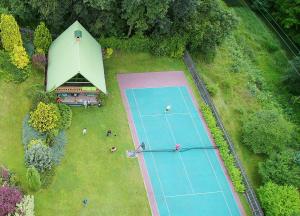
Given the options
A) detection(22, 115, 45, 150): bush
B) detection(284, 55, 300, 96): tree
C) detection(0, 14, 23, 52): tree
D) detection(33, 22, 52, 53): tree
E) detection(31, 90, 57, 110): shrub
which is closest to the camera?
detection(22, 115, 45, 150): bush

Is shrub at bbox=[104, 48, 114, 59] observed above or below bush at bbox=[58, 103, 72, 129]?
above

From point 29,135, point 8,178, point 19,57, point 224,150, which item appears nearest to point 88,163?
point 29,135

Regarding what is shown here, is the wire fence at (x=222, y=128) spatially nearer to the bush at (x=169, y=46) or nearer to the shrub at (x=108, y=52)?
the bush at (x=169, y=46)

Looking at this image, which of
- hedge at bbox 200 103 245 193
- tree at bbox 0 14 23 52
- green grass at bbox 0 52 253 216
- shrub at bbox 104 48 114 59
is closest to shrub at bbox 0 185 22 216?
green grass at bbox 0 52 253 216

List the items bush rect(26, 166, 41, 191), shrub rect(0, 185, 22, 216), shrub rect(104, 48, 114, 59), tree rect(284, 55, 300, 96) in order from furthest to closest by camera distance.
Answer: tree rect(284, 55, 300, 96)
shrub rect(104, 48, 114, 59)
bush rect(26, 166, 41, 191)
shrub rect(0, 185, 22, 216)

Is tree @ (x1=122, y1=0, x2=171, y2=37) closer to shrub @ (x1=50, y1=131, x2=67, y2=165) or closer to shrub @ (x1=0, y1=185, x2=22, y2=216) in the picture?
shrub @ (x1=50, y1=131, x2=67, y2=165)

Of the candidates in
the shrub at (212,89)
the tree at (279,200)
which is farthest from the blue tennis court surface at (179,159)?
the tree at (279,200)

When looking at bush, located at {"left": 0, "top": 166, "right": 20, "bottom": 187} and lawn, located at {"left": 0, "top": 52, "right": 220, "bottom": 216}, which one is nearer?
bush, located at {"left": 0, "top": 166, "right": 20, "bottom": 187}

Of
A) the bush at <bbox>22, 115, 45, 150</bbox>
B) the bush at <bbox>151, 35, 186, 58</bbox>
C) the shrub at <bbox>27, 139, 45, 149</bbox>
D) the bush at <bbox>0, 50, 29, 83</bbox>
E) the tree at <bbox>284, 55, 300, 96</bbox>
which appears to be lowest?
the shrub at <bbox>27, 139, 45, 149</bbox>
